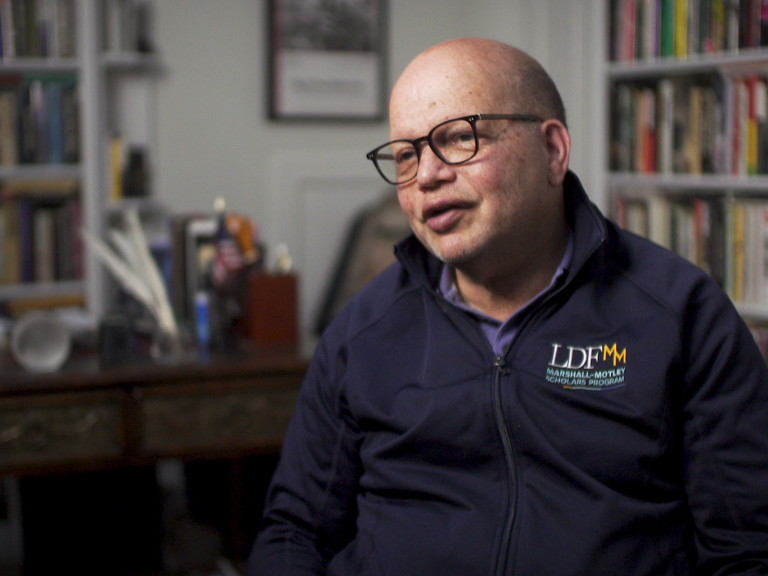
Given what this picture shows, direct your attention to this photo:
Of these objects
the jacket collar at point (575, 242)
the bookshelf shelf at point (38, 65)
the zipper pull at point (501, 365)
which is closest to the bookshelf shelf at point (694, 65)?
the jacket collar at point (575, 242)

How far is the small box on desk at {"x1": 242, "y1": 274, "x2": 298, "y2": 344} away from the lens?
2.11m

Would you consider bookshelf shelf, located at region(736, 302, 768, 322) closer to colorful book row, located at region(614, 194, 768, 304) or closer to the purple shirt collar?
colorful book row, located at region(614, 194, 768, 304)

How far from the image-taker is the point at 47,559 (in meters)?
2.01

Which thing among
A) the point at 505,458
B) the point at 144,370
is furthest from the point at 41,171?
the point at 505,458

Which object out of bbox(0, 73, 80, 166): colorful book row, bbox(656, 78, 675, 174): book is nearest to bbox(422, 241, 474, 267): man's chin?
bbox(656, 78, 675, 174): book

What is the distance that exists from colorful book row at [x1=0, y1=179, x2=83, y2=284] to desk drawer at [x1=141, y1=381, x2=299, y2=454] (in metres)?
0.71

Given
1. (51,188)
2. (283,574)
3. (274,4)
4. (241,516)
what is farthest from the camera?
(274,4)

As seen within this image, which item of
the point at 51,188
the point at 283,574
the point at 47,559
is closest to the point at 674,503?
the point at 283,574

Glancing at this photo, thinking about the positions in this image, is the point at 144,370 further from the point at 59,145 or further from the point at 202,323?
the point at 59,145

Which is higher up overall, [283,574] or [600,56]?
[600,56]

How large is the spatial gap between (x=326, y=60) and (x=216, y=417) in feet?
4.25

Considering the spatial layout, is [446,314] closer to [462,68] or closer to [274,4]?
[462,68]

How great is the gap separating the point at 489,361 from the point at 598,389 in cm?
14

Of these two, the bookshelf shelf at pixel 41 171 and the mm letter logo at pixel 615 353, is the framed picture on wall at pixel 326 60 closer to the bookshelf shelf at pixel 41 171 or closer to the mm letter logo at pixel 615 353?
the bookshelf shelf at pixel 41 171
